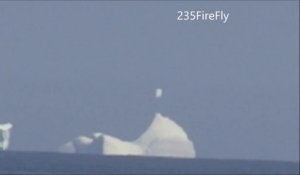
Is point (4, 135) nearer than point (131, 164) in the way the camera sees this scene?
Yes

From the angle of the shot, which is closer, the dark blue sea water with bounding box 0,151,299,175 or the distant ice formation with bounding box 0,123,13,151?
the dark blue sea water with bounding box 0,151,299,175

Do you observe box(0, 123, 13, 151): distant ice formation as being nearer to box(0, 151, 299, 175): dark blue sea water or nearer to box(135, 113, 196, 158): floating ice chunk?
box(0, 151, 299, 175): dark blue sea water

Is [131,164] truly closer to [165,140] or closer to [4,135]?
[165,140]

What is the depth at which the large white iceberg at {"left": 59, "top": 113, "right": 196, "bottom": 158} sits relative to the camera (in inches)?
748

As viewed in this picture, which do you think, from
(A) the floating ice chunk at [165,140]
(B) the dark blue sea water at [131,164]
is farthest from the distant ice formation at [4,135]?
(A) the floating ice chunk at [165,140]

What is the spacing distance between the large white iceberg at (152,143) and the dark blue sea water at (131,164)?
0.46ft

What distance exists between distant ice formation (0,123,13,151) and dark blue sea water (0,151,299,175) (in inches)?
8.1

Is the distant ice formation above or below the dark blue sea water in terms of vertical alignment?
above

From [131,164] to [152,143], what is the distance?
0.56m

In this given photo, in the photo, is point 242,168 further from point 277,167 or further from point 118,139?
point 118,139

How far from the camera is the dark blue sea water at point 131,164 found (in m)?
18.1

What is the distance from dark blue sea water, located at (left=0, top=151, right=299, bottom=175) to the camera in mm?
18141

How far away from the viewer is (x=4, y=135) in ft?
62.6

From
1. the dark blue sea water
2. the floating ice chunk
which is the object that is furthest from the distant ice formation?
the floating ice chunk
